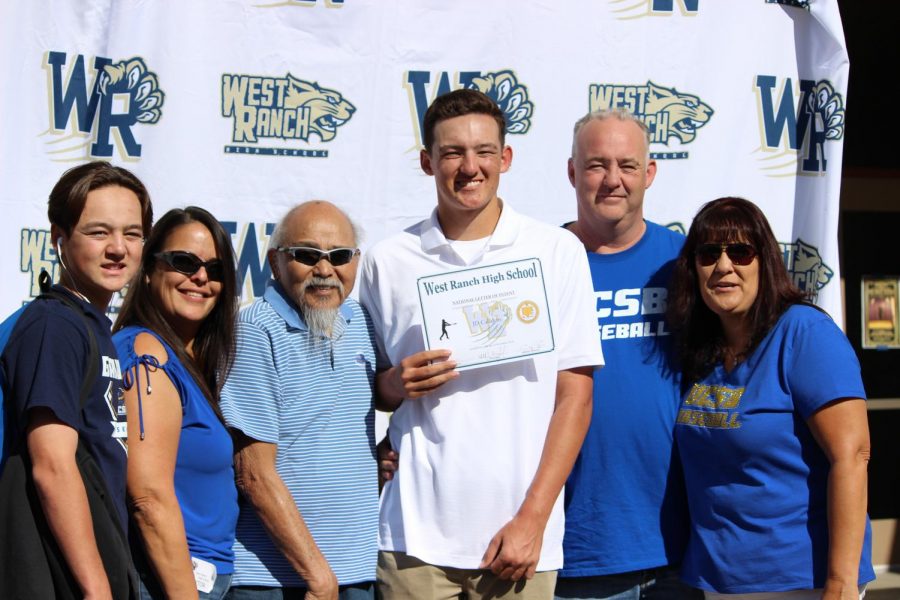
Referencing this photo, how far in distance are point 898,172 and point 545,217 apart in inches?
112

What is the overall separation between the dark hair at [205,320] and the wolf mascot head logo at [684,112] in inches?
90.2

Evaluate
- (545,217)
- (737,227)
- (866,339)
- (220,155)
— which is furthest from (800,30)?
(220,155)

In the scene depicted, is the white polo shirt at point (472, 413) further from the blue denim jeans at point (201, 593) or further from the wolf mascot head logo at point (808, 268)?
the wolf mascot head logo at point (808, 268)

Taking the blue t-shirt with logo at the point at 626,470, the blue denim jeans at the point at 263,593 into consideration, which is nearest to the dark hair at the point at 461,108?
the blue t-shirt with logo at the point at 626,470

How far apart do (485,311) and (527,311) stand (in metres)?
0.12

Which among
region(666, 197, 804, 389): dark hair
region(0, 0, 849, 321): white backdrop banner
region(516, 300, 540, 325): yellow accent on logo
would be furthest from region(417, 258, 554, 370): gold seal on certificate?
region(0, 0, 849, 321): white backdrop banner

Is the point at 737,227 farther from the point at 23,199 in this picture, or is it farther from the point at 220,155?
the point at 23,199

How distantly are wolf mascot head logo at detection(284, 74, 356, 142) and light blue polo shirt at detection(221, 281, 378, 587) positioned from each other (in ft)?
5.23

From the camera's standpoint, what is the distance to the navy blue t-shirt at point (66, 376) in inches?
80.6

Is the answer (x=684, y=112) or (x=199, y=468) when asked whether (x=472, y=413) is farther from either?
(x=684, y=112)

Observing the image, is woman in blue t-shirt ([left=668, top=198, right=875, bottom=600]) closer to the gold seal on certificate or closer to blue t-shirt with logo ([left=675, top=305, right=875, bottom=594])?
blue t-shirt with logo ([left=675, top=305, right=875, bottom=594])

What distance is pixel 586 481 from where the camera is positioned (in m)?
3.01

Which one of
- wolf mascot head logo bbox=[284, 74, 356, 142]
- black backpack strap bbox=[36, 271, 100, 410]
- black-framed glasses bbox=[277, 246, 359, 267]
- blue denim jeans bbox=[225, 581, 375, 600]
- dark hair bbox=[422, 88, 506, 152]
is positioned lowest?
blue denim jeans bbox=[225, 581, 375, 600]

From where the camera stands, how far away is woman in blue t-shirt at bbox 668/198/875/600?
2.70 meters
